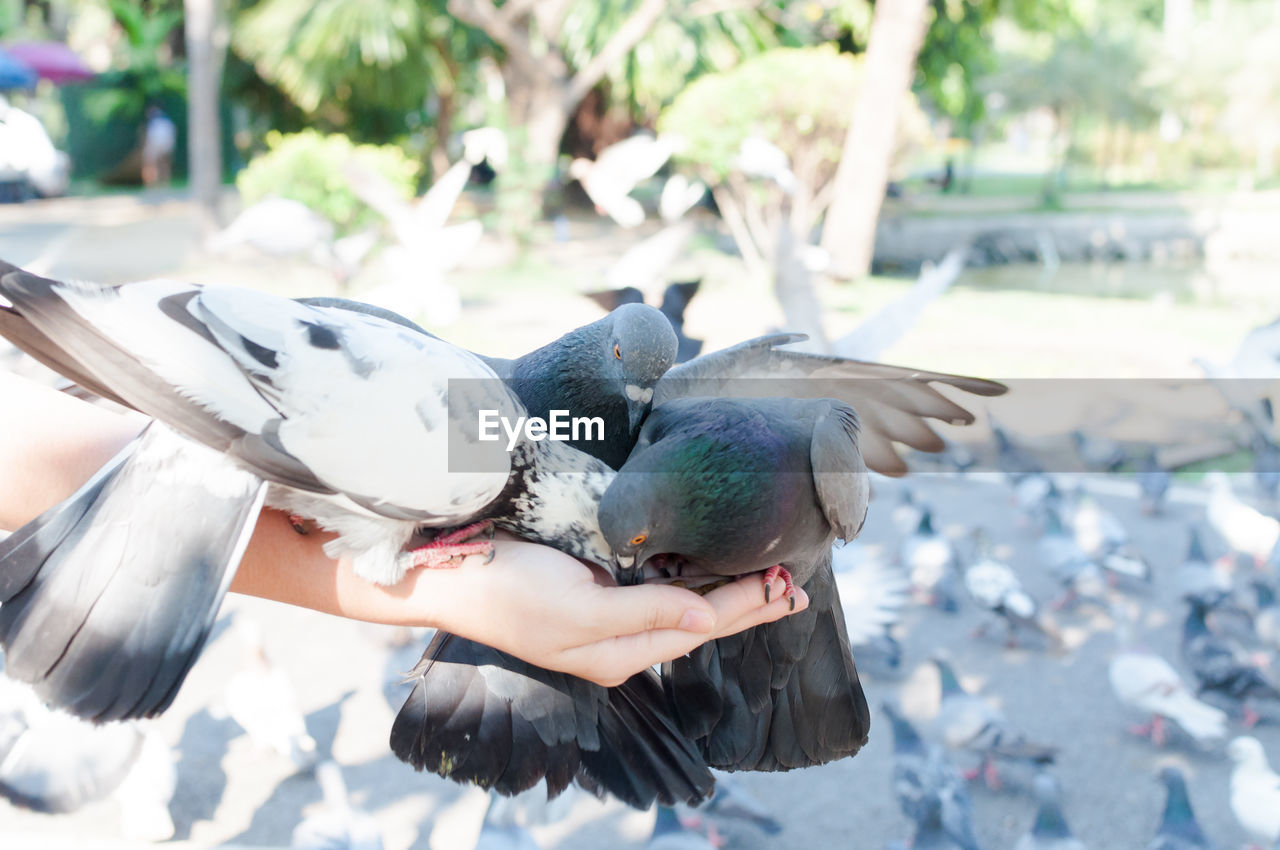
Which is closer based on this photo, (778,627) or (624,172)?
(778,627)

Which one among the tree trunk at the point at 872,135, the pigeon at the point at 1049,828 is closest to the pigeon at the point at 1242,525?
the pigeon at the point at 1049,828

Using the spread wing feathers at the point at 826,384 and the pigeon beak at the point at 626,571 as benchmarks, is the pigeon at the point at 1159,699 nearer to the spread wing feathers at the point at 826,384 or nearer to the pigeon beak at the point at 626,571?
the spread wing feathers at the point at 826,384

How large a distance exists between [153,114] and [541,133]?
46.5 feet

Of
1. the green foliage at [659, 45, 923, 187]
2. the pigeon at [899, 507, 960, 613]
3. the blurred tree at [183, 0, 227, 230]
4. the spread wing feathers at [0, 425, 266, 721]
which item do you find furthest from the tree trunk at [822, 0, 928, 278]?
the spread wing feathers at [0, 425, 266, 721]

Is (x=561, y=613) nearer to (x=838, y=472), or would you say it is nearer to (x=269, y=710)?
(x=838, y=472)

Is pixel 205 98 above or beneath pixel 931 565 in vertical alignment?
above

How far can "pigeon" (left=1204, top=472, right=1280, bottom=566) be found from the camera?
4.73 m

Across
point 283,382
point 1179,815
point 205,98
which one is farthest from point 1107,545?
point 205,98

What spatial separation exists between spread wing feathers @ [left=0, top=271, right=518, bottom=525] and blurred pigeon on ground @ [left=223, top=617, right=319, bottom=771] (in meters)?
2.30

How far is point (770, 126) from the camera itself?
11945 millimetres

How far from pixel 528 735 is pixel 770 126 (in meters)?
11.2

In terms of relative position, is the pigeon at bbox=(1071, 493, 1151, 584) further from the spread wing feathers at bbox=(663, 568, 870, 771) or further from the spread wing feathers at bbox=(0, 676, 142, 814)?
the spread wing feathers at bbox=(0, 676, 142, 814)

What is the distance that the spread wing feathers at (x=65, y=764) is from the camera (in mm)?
3041

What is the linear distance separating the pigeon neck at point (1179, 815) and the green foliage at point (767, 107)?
9615 millimetres
